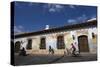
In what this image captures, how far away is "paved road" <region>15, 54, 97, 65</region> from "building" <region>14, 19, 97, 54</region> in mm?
71

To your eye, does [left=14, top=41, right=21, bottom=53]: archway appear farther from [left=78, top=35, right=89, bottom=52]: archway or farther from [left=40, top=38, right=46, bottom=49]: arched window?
[left=78, top=35, right=89, bottom=52]: archway

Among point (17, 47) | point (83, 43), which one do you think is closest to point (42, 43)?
point (17, 47)

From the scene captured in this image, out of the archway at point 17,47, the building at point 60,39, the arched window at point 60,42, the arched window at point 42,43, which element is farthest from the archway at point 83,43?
the archway at point 17,47

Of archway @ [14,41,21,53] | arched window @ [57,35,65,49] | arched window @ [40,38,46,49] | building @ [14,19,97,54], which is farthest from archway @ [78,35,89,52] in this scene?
archway @ [14,41,21,53]

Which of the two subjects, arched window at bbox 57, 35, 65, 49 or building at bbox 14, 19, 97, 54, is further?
arched window at bbox 57, 35, 65, 49

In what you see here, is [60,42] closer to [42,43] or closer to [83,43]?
[42,43]

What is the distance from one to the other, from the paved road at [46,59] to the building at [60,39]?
7 centimetres

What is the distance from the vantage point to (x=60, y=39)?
11.5 feet

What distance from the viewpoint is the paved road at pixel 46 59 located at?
322 cm

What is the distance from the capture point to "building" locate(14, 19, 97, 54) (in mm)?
3277

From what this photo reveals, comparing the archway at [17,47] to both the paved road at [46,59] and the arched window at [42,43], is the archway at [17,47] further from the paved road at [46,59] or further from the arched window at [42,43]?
the arched window at [42,43]

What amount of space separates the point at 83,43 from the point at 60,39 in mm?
420

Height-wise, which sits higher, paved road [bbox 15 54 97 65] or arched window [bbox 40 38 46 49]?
arched window [bbox 40 38 46 49]

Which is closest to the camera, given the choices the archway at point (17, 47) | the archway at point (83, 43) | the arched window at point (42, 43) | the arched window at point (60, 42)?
the archway at point (17, 47)
